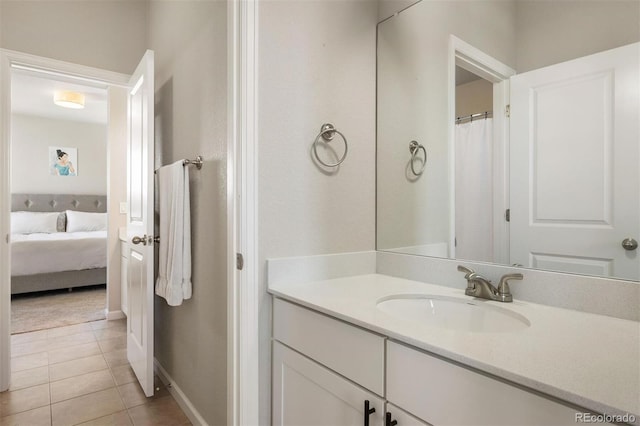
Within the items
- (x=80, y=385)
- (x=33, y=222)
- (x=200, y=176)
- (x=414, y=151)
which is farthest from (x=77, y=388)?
(x=33, y=222)

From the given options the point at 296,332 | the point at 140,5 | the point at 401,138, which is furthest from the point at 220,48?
the point at 140,5

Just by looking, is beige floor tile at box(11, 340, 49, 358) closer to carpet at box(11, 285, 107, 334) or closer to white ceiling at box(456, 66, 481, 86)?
carpet at box(11, 285, 107, 334)

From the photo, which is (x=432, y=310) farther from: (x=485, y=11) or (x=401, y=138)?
(x=485, y=11)

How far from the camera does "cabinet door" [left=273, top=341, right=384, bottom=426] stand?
0.94 meters

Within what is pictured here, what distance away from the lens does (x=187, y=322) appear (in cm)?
186

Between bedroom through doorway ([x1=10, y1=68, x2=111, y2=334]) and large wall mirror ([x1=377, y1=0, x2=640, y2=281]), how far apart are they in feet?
10.6

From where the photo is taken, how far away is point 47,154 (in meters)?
5.70

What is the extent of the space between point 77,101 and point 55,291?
2.47 m

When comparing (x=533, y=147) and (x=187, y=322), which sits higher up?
(x=533, y=147)

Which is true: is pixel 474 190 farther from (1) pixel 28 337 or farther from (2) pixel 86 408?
(1) pixel 28 337

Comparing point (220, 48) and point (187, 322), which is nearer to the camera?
point (220, 48)

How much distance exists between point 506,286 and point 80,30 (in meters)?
2.86

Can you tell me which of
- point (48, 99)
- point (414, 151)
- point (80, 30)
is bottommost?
point (414, 151)

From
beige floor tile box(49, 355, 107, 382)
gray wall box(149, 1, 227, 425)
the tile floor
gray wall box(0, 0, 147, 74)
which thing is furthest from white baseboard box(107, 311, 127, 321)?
gray wall box(0, 0, 147, 74)
